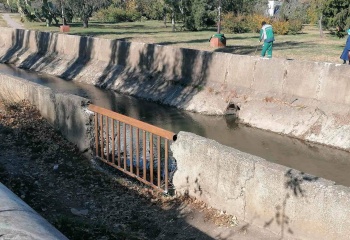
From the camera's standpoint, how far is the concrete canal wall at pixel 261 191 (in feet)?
17.5

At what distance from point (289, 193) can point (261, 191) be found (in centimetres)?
44

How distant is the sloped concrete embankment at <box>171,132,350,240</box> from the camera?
534 cm

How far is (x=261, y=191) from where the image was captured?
6.03 m

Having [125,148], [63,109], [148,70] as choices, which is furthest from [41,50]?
[125,148]

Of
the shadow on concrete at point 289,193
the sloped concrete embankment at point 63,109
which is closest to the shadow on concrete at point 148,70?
the sloped concrete embankment at point 63,109

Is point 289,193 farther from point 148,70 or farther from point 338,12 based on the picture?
point 338,12

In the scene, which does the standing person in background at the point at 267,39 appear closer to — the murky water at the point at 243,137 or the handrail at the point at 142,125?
the murky water at the point at 243,137

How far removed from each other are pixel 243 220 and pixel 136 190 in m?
1.98

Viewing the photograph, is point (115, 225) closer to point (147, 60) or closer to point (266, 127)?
point (266, 127)

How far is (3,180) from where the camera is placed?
24.9 ft

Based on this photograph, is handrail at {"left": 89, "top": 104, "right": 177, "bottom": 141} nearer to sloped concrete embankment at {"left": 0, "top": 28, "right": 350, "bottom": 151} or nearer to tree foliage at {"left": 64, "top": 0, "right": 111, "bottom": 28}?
sloped concrete embankment at {"left": 0, "top": 28, "right": 350, "bottom": 151}

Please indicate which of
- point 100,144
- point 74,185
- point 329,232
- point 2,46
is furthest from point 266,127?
point 2,46

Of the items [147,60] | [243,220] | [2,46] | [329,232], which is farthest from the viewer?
[2,46]

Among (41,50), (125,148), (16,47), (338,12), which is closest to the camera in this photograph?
(125,148)
